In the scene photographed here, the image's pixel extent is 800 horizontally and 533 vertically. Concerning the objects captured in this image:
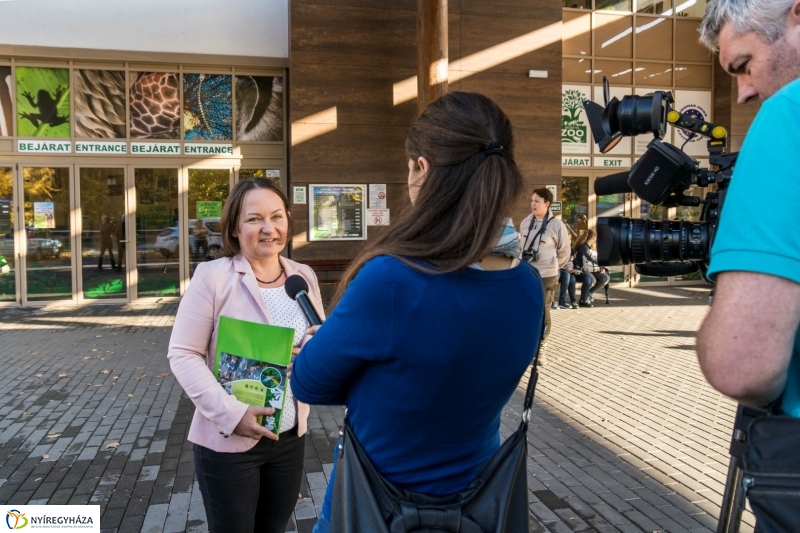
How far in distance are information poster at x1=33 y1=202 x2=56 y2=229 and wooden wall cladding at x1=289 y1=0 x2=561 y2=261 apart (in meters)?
5.00

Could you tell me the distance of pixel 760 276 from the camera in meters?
1.07

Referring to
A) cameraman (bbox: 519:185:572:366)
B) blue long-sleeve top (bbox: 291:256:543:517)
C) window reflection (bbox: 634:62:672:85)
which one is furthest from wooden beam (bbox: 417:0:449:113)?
blue long-sleeve top (bbox: 291:256:543:517)

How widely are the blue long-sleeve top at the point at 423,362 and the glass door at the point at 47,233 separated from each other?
12670mm

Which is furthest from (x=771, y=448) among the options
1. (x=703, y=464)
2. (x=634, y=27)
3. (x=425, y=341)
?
(x=634, y=27)

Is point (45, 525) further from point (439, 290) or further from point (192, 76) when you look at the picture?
point (192, 76)

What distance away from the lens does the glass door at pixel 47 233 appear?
40.6ft

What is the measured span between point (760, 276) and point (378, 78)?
1110cm

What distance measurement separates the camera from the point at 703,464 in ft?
15.7

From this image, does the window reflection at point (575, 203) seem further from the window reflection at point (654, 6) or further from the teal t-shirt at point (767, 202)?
the teal t-shirt at point (767, 202)

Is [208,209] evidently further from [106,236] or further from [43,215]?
[43,215]

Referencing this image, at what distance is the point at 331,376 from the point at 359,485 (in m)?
0.25

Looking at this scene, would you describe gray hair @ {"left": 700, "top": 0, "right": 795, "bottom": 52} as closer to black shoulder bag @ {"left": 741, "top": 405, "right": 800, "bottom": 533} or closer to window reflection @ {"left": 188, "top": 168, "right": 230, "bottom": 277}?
black shoulder bag @ {"left": 741, "top": 405, "right": 800, "bottom": 533}

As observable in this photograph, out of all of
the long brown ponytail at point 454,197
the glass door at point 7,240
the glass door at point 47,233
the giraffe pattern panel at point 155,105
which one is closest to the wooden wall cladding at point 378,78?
the giraffe pattern panel at point 155,105

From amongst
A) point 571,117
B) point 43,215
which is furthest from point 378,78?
point 43,215
